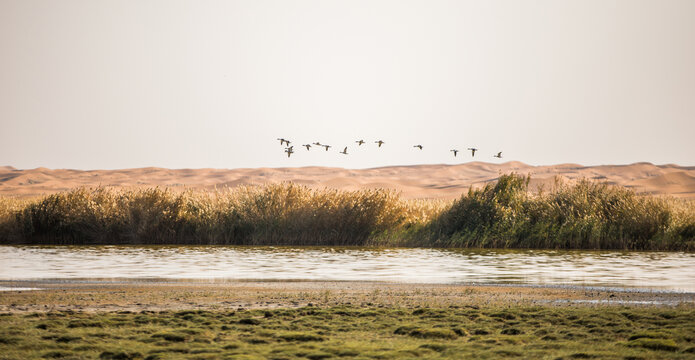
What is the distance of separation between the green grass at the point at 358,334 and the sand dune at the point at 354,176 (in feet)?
286

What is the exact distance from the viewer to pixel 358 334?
986 centimetres

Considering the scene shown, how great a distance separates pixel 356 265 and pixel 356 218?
31.1 ft

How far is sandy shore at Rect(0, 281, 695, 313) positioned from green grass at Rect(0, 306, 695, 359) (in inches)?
43.9

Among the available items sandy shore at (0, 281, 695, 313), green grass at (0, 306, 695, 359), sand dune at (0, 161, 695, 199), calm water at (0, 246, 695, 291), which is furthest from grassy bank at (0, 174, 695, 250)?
sand dune at (0, 161, 695, 199)

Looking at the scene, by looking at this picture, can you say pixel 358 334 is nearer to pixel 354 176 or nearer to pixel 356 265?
pixel 356 265

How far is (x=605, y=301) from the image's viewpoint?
13.2 m

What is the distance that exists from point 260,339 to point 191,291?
5886mm

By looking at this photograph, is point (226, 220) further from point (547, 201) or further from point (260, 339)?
point (260, 339)

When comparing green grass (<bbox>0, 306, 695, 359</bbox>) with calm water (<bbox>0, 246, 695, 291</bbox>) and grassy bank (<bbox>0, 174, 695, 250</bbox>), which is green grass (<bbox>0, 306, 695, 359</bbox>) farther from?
grassy bank (<bbox>0, 174, 695, 250</bbox>)

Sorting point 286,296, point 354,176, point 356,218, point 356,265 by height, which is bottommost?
point 356,265

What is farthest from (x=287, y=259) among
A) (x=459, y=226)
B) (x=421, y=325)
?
(x=421, y=325)

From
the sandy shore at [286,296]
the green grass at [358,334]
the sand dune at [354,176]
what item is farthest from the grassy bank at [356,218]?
the sand dune at [354,176]

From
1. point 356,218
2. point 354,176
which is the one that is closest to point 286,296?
point 356,218

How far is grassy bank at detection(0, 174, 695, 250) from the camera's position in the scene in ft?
93.9
